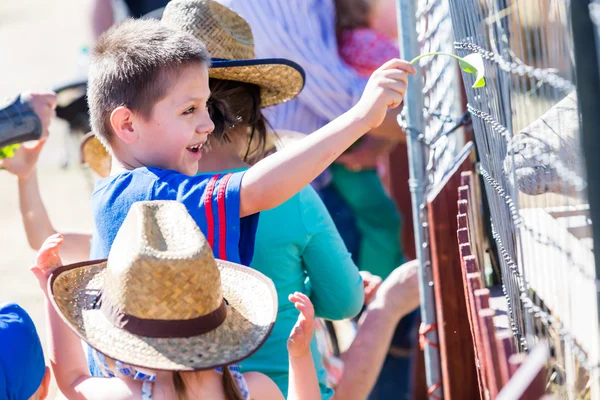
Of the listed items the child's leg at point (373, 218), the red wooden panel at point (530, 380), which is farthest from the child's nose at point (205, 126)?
the child's leg at point (373, 218)

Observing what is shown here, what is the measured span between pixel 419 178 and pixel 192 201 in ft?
2.65

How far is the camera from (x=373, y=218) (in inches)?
143

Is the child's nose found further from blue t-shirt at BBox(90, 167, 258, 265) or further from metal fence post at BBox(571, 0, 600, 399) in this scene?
metal fence post at BBox(571, 0, 600, 399)

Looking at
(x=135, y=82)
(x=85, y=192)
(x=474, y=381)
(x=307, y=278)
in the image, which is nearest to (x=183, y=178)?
(x=135, y=82)

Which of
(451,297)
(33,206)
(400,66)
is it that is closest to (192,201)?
(400,66)

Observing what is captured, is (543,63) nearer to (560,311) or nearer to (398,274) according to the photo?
(560,311)

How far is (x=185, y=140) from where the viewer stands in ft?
5.62

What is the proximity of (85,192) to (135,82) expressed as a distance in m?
6.09

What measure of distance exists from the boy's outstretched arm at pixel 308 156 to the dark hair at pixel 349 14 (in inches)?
65.4

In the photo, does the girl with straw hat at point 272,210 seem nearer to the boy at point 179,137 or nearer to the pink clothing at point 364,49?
the boy at point 179,137

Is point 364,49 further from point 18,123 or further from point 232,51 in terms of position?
point 18,123

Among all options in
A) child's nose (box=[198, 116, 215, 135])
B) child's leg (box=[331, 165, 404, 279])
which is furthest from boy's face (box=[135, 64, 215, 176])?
child's leg (box=[331, 165, 404, 279])

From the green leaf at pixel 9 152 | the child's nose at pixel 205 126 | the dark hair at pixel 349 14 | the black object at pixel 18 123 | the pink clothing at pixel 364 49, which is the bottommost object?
the child's nose at pixel 205 126

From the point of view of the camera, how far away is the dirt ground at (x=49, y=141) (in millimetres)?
5758
